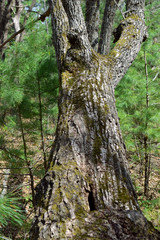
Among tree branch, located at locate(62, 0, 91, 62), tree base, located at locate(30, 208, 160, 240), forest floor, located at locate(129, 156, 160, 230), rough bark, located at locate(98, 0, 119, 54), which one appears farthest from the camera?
rough bark, located at locate(98, 0, 119, 54)

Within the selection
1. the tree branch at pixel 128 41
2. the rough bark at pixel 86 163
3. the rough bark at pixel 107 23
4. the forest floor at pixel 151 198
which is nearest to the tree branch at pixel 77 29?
the rough bark at pixel 86 163

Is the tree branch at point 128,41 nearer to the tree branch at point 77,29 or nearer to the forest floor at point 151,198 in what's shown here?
the tree branch at point 77,29

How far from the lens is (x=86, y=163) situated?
129 cm

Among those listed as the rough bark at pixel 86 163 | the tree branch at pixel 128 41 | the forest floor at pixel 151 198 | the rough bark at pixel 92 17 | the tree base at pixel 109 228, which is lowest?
the forest floor at pixel 151 198

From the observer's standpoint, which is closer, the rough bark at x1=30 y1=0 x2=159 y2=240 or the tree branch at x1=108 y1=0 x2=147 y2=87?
→ the rough bark at x1=30 y1=0 x2=159 y2=240

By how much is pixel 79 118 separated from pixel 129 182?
2.08 ft

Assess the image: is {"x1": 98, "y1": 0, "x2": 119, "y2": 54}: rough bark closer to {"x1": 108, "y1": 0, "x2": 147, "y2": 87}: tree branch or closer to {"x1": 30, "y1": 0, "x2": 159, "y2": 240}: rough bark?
{"x1": 108, "y1": 0, "x2": 147, "y2": 87}: tree branch

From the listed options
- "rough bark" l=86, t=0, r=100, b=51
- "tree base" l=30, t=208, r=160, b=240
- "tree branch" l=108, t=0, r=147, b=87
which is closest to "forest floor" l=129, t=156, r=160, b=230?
"tree branch" l=108, t=0, r=147, b=87

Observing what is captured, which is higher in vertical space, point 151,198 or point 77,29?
point 77,29

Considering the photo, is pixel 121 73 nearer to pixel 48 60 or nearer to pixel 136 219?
pixel 48 60

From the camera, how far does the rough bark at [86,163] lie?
2.99 ft

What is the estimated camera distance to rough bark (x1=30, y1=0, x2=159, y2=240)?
912 millimetres

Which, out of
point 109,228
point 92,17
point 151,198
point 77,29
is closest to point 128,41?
point 77,29

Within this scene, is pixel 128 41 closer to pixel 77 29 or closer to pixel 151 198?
pixel 77 29
